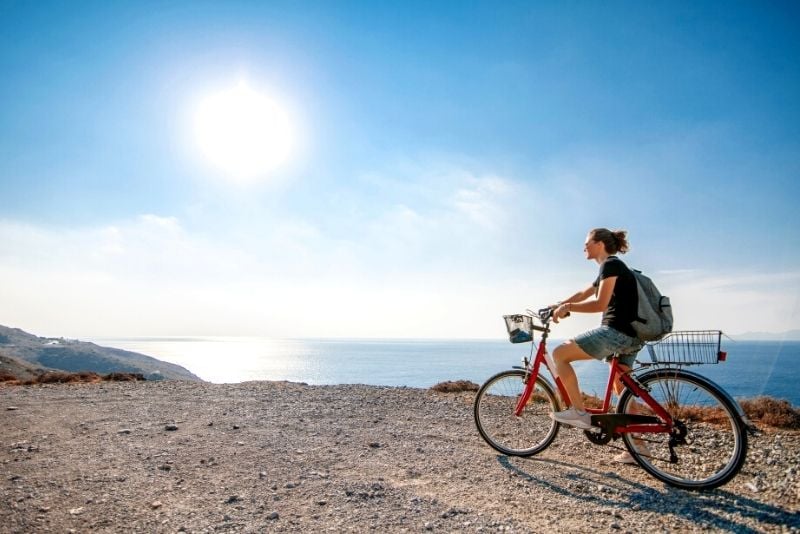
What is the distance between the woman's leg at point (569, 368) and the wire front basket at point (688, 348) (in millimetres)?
865

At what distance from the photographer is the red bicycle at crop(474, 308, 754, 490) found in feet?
15.4

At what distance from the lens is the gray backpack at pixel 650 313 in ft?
16.6

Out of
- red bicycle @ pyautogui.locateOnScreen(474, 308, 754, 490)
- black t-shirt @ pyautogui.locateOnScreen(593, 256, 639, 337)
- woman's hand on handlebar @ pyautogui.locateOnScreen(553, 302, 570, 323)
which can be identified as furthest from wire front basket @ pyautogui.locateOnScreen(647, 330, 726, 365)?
woman's hand on handlebar @ pyautogui.locateOnScreen(553, 302, 570, 323)

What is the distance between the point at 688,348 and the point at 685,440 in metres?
1.53

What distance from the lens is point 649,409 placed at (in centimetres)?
523

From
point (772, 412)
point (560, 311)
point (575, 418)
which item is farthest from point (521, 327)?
point (772, 412)

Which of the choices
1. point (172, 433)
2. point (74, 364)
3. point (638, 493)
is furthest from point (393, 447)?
point (74, 364)

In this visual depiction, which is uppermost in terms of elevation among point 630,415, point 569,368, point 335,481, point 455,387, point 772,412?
point 569,368

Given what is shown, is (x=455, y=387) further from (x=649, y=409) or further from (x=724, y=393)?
(x=724, y=393)

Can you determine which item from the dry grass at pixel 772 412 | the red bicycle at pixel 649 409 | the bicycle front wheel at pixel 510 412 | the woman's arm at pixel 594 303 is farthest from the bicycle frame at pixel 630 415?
the dry grass at pixel 772 412

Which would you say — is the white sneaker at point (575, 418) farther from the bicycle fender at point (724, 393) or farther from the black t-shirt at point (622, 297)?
the black t-shirt at point (622, 297)

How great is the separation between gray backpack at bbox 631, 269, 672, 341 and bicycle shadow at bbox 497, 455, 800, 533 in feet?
5.66

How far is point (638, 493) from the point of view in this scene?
4660 millimetres

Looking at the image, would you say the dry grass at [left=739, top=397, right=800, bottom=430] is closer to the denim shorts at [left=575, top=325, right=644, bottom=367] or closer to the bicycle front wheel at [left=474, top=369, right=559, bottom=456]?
the bicycle front wheel at [left=474, top=369, right=559, bottom=456]
